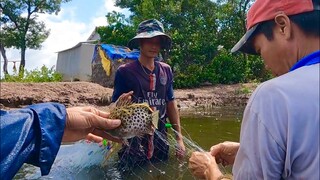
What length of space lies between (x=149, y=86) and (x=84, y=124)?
236 centimetres

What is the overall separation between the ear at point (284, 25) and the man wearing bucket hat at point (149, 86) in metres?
2.71

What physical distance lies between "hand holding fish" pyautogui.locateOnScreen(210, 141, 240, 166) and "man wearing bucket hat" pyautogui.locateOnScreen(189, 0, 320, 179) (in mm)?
878

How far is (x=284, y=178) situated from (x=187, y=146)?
349 cm

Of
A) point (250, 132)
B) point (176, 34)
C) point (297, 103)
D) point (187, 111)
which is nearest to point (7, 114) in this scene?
point (250, 132)

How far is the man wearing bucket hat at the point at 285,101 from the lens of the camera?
4.44ft

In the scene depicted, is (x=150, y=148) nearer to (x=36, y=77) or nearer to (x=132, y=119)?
(x=132, y=119)

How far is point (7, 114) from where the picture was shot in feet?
4.77

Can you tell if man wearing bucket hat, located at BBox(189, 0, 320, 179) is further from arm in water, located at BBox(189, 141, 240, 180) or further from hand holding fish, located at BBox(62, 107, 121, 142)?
hand holding fish, located at BBox(62, 107, 121, 142)

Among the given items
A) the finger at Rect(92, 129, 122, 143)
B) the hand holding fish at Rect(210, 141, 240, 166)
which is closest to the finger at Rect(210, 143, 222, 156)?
the hand holding fish at Rect(210, 141, 240, 166)

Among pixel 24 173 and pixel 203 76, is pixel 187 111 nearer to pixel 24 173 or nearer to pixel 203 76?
pixel 203 76

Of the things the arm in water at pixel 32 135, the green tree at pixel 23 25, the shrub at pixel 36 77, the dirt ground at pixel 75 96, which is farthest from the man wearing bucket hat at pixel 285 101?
the green tree at pixel 23 25

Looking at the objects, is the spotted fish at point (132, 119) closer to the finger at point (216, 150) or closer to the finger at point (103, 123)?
the finger at point (103, 123)

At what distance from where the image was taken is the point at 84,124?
2.09 m

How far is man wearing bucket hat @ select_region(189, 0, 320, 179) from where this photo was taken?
4.44ft
